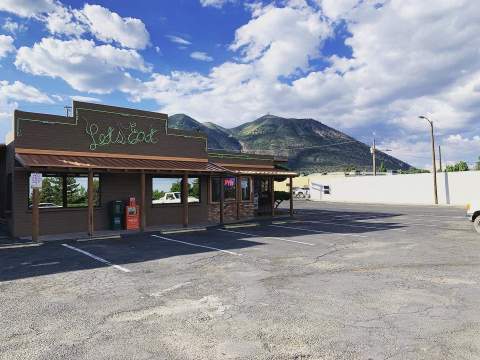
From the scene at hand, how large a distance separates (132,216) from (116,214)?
0.67 m

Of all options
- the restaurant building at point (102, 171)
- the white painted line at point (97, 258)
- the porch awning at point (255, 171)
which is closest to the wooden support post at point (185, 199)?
the restaurant building at point (102, 171)

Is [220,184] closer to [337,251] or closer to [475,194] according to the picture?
[337,251]

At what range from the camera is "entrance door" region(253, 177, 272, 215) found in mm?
24766

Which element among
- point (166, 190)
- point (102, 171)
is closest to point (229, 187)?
point (166, 190)

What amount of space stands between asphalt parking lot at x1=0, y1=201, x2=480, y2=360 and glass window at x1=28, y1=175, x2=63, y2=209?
3389mm

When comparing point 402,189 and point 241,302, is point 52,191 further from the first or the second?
point 402,189

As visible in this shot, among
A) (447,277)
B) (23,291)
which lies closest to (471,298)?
(447,277)

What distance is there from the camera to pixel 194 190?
2019cm

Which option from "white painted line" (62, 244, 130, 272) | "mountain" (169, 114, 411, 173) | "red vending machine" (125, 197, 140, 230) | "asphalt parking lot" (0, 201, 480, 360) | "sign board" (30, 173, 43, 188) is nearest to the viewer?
"asphalt parking lot" (0, 201, 480, 360)

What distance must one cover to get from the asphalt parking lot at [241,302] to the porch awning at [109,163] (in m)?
3.06

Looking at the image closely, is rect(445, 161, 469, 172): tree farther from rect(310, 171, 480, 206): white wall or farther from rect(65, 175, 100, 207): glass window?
rect(65, 175, 100, 207): glass window

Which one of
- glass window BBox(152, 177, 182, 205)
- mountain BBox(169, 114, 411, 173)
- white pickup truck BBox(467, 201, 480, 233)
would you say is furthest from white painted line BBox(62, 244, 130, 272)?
mountain BBox(169, 114, 411, 173)

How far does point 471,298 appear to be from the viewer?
670 cm

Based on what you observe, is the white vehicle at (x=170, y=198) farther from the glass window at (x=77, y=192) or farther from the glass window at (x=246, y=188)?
the glass window at (x=246, y=188)
